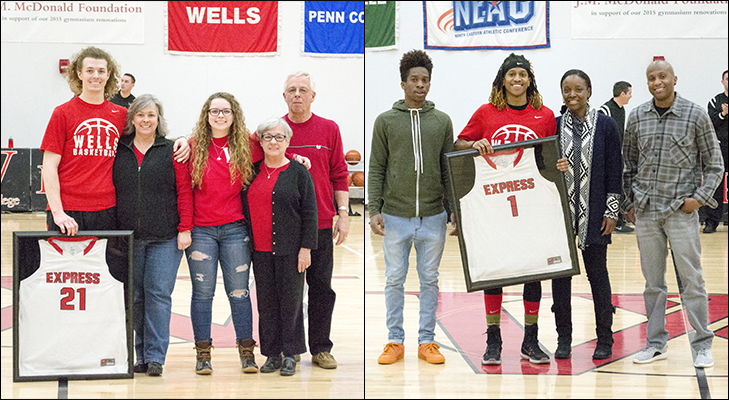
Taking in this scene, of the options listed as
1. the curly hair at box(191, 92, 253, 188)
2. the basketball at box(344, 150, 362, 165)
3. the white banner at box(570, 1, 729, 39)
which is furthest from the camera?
the basketball at box(344, 150, 362, 165)

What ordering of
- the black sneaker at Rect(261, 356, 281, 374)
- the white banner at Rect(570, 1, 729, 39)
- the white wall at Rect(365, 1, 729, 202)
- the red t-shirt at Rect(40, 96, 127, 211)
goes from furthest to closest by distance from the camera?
the white wall at Rect(365, 1, 729, 202), the white banner at Rect(570, 1, 729, 39), the black sneaker at Rect(261, 356, 281, 374), the red t-shirt at Rect(40, 96, 127, 211)

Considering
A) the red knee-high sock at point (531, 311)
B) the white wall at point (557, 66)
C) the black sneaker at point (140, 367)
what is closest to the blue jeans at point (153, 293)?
the black sneaker at point (140, 367)

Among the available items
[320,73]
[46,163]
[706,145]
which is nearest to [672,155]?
[706,145]

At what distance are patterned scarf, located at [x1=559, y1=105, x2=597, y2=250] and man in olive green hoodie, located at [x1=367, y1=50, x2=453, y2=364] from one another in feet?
2.04

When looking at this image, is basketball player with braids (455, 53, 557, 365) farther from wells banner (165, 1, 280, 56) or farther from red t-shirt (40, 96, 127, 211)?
wells banner (165, 1, 280, 56)

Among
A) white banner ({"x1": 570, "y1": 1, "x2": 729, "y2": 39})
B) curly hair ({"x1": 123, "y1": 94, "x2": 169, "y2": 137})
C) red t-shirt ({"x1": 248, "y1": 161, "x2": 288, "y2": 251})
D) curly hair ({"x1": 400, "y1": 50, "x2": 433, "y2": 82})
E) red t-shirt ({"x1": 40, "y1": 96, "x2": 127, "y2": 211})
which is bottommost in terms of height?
red t-shirt ({"x1": 248, "y1": 161, "x2": 288, "y2": 251})

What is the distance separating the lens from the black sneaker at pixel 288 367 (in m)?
3.40

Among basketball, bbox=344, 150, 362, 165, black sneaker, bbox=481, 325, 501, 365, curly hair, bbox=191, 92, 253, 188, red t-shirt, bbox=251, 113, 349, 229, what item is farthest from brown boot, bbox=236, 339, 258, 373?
basketball, bbox=344, 150, 362, 165

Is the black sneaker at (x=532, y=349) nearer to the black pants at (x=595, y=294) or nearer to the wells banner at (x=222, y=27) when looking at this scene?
the black pants at (x=595, y=294)

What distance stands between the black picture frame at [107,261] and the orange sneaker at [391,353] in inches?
50.2

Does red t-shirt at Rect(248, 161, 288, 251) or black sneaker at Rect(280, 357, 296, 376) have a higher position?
red t-shirt at Rect(248, 161, 288, 251)

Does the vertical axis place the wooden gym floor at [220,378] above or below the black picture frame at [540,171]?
below

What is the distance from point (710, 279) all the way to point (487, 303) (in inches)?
129

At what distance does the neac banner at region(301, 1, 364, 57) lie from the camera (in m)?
11.9
